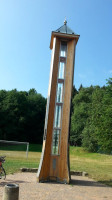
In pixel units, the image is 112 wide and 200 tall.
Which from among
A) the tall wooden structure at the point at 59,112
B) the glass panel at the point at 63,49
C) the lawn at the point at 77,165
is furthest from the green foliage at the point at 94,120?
the glass panel at the point at 63,49

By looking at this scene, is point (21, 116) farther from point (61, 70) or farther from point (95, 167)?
point (61, 70)

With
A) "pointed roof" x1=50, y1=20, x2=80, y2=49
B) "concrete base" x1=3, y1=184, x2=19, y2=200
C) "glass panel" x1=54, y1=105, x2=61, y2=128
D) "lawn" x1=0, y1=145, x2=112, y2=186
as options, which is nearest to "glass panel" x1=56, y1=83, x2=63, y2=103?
"glass panel" x1=54, y1=105, x2=61, y2=128

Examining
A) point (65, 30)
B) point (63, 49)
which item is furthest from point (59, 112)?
point (65, 30)

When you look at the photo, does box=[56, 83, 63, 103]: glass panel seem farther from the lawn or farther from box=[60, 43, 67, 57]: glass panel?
the lawn

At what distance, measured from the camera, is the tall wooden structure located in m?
10.2

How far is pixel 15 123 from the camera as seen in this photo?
4700 cm

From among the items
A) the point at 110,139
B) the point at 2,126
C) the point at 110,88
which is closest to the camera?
the point at 110,139

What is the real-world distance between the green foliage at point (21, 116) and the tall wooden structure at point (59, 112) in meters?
35.9

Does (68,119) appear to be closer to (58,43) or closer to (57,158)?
(57,158)

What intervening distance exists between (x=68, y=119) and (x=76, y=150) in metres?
29.1

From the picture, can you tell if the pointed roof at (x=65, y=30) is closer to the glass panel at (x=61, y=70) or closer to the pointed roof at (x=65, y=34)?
the pointed roof at (x=65, y=34)

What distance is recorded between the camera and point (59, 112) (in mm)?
10883

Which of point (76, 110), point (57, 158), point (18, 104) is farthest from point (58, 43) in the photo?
point (18, 104)

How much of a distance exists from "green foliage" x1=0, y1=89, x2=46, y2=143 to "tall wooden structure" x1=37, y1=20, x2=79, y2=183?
35937mm
